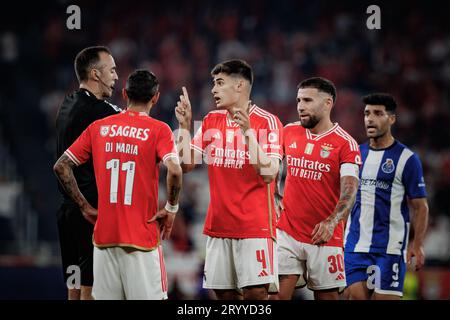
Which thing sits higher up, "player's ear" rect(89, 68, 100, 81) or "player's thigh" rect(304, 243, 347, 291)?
"player's ear" rect(89, 68, 100, 81)

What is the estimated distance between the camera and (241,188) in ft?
20.6

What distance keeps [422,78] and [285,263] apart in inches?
438

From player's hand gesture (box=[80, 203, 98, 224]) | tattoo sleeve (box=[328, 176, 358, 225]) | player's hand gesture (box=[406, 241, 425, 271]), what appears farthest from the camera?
player's hand gesture (box=[406, 241, 425, 271])

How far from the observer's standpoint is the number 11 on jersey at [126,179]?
220 inches

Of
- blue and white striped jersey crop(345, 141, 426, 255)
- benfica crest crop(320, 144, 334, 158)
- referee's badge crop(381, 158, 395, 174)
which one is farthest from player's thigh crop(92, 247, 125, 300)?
referee's badge crop(381, 158, 395, 174)

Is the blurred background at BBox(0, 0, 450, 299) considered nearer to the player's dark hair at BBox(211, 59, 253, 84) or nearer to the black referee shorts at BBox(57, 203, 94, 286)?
the black referee shorts at BBox(57, 203, 94, 286)

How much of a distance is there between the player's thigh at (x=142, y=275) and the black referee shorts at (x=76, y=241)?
660 millimetres

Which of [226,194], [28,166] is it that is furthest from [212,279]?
[28,166]

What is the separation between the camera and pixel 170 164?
5543 millimetres

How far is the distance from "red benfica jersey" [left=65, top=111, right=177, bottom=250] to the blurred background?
6.23 m

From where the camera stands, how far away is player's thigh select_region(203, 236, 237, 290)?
6254 mm

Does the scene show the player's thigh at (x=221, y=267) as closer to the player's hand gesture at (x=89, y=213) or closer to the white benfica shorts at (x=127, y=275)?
the white benfica shorts at (x=127, y=275)

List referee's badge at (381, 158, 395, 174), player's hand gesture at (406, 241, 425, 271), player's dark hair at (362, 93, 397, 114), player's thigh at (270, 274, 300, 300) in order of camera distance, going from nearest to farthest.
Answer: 1. player's thigh at (270, 274, 300, 300)
2. player's hand gesture at (406, 241, 425, 271)
3. referee's badge at (381, 158, 395, 174)
4. player's dark hair at (362, 93, 397, 114)

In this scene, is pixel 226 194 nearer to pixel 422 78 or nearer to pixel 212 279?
pixel 212 279
